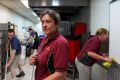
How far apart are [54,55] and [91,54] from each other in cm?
203

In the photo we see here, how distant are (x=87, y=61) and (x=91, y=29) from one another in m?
2.35

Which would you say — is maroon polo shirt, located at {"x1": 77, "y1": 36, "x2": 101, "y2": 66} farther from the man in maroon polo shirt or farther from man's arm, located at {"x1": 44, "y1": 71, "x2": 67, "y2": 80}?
man's arm, located at {"x1": 44, "y1": 71, "x2": 67, "y2": 80}

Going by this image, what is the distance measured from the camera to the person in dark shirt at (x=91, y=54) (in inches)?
152

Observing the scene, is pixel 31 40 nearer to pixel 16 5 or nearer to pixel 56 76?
pixel 16 5

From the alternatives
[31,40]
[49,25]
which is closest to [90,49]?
[49,25]

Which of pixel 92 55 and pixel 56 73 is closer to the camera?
pixel 56 73

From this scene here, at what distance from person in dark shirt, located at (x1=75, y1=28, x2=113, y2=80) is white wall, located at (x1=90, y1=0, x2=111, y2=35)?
704 millimetres

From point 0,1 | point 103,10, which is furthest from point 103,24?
point 0,1

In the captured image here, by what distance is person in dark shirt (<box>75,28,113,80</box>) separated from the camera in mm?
3854

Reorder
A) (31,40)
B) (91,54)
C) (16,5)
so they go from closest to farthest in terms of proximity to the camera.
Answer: (91,54) → (16,5) → (31,40)

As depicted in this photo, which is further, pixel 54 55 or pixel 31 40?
pixel 31 40

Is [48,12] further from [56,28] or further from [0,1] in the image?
[0,1]

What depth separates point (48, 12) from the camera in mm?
1976

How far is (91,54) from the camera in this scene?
12.6 ft
